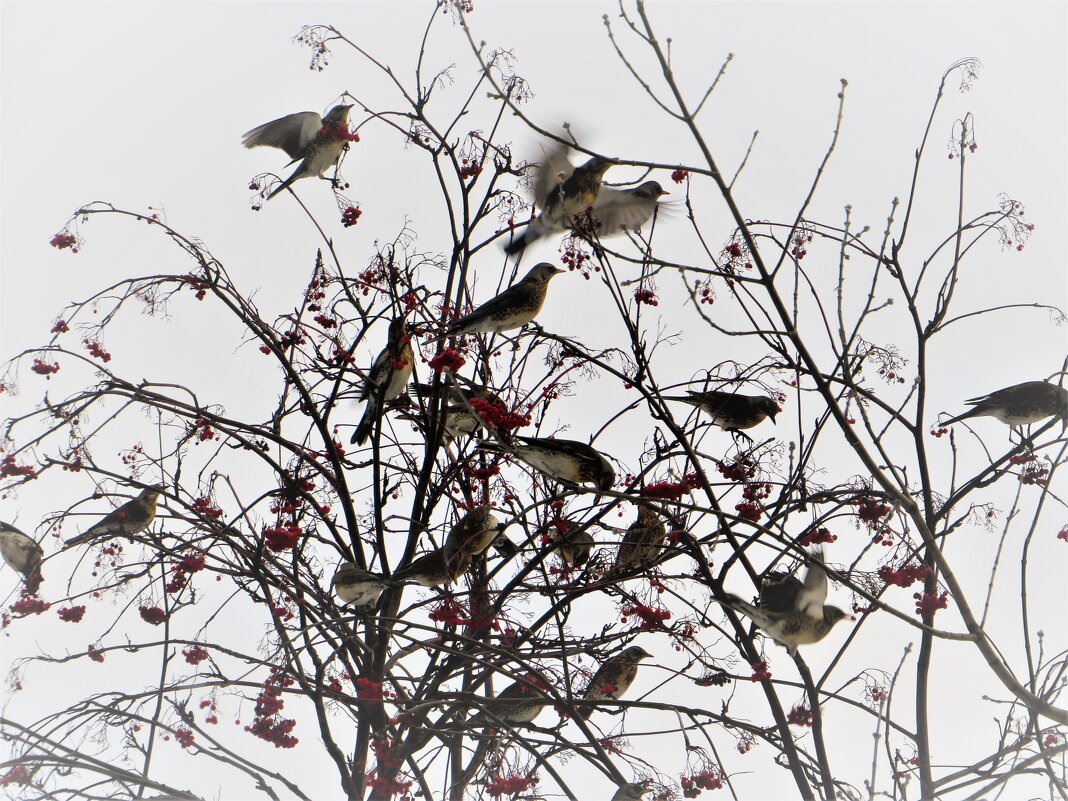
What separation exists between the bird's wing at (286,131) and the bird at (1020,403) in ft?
12.5

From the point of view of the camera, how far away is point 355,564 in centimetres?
420

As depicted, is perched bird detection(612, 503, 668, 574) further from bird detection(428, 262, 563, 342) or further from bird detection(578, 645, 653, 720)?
bird detection(428, 262, 563, 342)

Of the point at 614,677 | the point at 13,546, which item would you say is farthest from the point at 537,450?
the point at 13,546

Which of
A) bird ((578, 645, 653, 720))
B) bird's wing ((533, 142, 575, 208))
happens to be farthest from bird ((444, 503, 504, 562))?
bird's wing ((533, 142, 575, 208))

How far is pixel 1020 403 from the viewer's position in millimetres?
5113

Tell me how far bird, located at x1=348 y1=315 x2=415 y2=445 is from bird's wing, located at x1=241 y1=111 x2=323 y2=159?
4.80ft

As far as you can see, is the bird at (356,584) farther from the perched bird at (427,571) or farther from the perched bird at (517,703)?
the perched bird at (517,703)

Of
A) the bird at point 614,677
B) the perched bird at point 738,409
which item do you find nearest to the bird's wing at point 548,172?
the perched bird at point 738,409

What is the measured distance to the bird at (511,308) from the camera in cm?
438

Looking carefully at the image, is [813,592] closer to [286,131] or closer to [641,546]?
[641,546]

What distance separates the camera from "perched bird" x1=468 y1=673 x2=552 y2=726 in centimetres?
353

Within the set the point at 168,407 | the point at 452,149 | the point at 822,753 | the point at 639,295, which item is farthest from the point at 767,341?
the point at 168,407

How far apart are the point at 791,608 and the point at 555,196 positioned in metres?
2.04

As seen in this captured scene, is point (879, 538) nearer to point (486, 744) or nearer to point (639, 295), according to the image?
point (639, 295)
